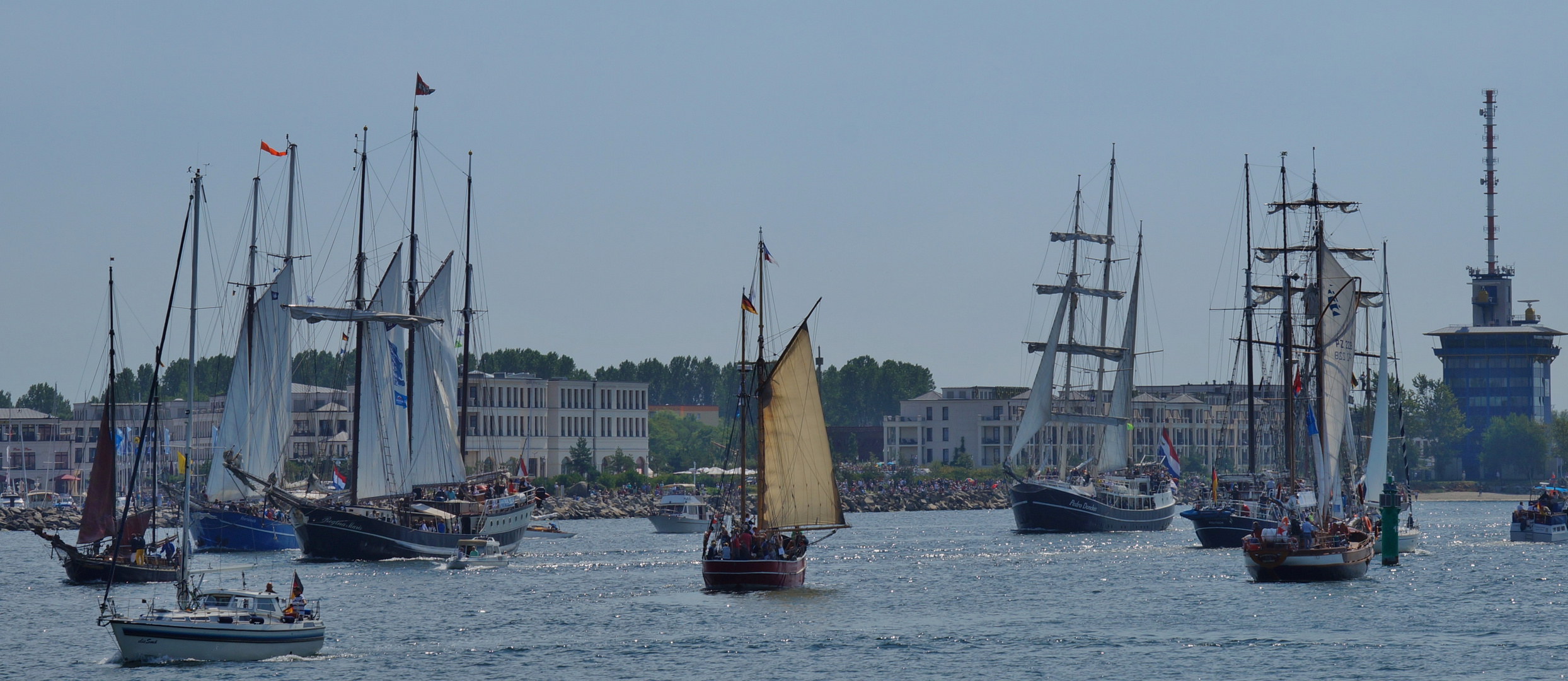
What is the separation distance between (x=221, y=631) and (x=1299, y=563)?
4135cm

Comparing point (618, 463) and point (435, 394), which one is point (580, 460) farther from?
point (435, 394)

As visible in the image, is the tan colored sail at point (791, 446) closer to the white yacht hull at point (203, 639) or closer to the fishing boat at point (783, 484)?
the fishing boat at point (783, 484)

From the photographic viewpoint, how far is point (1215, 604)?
2499 inches

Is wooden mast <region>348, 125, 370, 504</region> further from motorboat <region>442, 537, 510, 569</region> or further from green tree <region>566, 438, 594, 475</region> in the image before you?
green tree <region>566, 438, 594, 475</region>

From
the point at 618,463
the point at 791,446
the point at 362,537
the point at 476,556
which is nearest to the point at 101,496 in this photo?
the point at 362,537

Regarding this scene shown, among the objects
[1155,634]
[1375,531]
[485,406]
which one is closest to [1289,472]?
[1375,531]

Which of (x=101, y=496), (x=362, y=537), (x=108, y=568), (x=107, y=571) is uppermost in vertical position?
(x=101, y=496)

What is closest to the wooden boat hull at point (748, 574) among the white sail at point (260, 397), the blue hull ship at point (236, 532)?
the white sail at point (260, 397)

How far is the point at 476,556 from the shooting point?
86.1 m

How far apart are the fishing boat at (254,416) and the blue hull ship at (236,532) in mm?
33

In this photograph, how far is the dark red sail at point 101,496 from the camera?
69.2 metres

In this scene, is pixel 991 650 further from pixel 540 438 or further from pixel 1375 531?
pixel 540 438

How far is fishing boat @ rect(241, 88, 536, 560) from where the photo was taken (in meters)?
85.7

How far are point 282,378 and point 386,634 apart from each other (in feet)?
135
